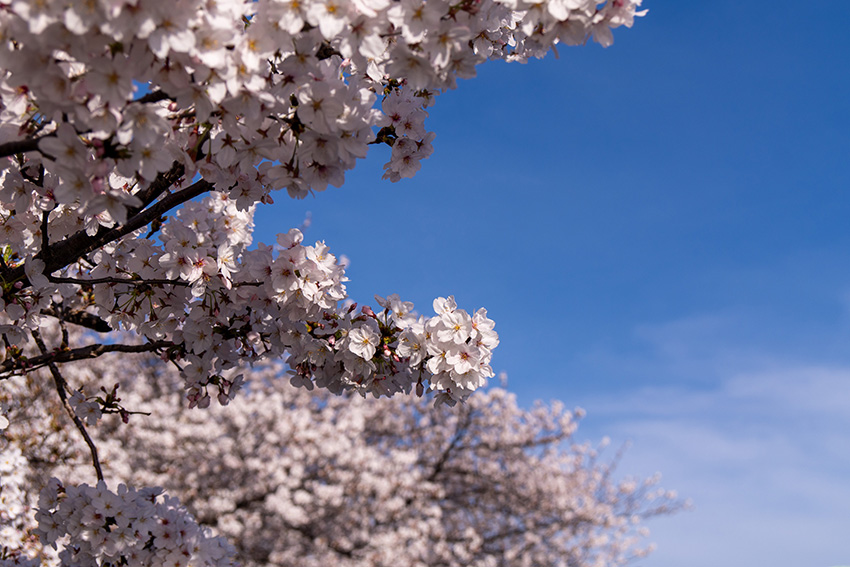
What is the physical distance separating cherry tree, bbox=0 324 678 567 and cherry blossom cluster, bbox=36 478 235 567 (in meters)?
8.15

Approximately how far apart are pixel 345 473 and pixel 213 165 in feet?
38.2

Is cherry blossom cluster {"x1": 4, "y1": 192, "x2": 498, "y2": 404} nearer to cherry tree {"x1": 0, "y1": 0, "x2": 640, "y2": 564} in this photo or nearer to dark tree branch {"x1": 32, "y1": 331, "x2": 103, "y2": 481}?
cherry tree {"x1": 0, "y1": 0, "x2": 640, "y2": 564}

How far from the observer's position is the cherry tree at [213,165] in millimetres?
2209

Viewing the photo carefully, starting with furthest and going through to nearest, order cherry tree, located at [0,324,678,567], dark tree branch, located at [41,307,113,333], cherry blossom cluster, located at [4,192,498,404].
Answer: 1. cherry tree, located at [0,324,678,567]
2. dark tree branch, located at [41,307,113,333]
3. cherry blossom cluster, located at [4,192,498,404]

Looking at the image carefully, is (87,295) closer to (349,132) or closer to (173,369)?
→ (349,132)

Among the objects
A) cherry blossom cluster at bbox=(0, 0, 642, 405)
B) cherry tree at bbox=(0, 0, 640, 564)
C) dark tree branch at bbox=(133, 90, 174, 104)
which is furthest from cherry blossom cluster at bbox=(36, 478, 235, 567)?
dark tree branch at bbox=(133, 90, 174, 104)

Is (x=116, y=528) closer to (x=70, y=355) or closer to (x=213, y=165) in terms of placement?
(x=70, y=355)

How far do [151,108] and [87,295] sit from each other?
9.53ft

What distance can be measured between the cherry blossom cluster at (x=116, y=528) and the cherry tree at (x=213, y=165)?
0.05 ft

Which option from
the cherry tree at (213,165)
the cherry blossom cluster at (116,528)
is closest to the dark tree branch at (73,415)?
the cherry tree at (213,165)

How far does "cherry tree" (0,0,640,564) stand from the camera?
2.21 m

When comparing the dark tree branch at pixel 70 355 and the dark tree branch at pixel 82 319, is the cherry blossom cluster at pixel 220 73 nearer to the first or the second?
the dark tree branch at pixel 70 355

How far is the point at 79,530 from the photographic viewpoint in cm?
392

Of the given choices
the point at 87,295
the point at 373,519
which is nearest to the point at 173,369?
the point at 373,519
